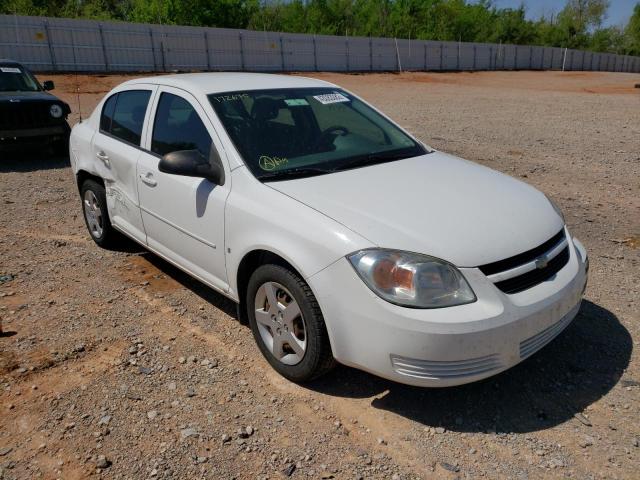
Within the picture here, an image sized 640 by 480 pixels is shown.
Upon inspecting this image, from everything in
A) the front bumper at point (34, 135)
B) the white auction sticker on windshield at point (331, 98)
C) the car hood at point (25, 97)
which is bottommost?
the front bumper at point (34, 135)

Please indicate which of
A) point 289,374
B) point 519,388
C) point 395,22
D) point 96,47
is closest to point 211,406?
point 289,374

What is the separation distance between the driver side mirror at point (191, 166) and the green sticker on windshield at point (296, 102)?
2.82 feet

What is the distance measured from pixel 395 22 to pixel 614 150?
202 feet

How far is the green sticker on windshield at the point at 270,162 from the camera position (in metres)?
3.38

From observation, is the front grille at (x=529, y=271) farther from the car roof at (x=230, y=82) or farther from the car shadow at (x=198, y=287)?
the car roof at (x=230, y=82)

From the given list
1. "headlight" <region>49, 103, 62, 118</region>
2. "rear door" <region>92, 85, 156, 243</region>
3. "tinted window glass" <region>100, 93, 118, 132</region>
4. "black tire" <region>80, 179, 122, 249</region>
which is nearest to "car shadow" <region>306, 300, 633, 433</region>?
"rear door" <region>92, 85, 156, 243</region>

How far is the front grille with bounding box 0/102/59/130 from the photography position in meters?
9.07

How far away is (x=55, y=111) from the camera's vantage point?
9.67 m

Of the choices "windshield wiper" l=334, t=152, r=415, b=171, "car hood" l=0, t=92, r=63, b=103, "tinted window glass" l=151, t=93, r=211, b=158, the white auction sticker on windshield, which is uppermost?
the white auction sticker on windshield

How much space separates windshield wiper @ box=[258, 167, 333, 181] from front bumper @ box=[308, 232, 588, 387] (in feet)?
2.65

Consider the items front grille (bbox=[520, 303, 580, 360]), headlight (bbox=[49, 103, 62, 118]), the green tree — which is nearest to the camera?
front grille (bbox=[520, 303, 580, 360])

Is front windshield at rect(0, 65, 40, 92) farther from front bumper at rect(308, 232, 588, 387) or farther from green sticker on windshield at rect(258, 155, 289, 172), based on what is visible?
front bumper at rect(308, 232, 588, 387)

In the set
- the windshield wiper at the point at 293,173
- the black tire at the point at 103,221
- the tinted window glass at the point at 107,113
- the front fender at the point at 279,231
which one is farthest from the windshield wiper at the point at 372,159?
the black tire at the point at 103,221

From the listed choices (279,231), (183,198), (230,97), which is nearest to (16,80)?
(230,97)
